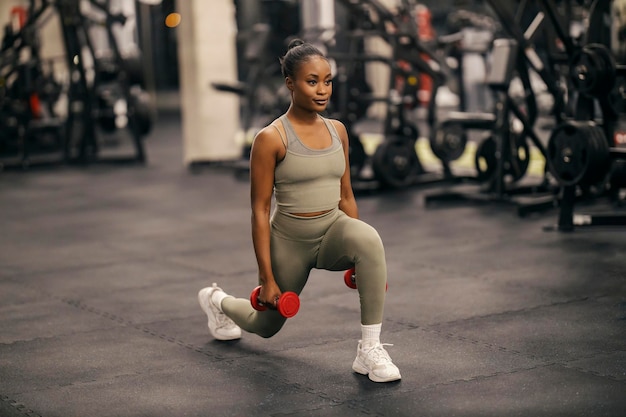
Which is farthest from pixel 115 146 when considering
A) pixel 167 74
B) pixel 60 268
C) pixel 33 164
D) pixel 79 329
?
pixel 79 329

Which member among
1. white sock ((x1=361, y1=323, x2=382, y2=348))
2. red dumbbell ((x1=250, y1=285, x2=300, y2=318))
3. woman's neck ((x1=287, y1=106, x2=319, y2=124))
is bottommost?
white sock ((x1=361, y1=323, x2=382, y2=348))

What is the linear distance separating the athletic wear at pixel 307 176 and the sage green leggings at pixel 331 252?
1.6 inches

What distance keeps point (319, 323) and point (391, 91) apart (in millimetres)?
4129

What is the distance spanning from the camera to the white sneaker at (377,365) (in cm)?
303

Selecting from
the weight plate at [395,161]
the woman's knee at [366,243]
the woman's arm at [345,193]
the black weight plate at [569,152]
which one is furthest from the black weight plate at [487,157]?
the woman's knee at [366,243]

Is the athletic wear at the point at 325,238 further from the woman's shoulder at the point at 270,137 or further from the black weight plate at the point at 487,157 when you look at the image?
the black weight plate at the point at 487,157

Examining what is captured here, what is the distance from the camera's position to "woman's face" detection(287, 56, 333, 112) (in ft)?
9.84

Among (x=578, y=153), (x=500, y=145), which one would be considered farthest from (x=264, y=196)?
(x=500, y=145)

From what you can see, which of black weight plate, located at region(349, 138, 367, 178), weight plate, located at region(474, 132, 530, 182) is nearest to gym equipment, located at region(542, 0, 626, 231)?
weight plate, located at region(474, 132, 530, 182)

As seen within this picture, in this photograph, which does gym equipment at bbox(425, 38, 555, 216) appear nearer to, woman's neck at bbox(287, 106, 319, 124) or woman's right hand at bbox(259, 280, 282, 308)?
woman's neck at bbox(287, 106, 319, 124)

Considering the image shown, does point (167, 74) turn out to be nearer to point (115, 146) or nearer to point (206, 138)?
point (115, 146)

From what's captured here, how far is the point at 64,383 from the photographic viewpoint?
126 inches

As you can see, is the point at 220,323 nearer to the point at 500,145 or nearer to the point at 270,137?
the point at 270,137

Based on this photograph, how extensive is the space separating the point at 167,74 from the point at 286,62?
15.1 meters
